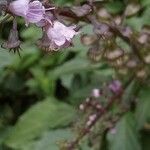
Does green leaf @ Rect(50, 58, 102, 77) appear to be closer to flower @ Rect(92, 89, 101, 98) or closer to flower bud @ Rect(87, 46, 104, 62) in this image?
flower @ Rect(92, 89, 101, 98)

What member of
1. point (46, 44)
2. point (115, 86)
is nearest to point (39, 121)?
point (115, 86)

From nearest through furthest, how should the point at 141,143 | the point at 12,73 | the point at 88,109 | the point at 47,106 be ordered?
the point at 88,109, the point at 141,143, the point at 47,106, the point at 12,73

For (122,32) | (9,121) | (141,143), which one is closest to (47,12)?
(122,32)

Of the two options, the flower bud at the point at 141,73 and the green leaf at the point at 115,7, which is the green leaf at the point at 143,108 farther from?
the green leaf at the point at 115,7

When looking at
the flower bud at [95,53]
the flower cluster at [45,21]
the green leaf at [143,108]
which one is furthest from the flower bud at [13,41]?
the green leaf at [143,108]

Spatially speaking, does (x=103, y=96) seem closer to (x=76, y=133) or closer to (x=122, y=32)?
(x=76, y=133)
